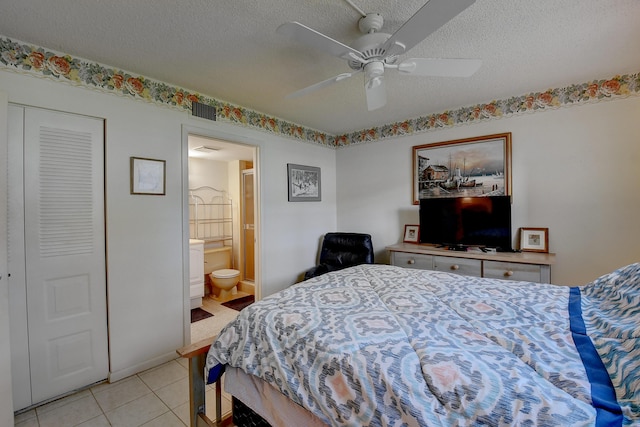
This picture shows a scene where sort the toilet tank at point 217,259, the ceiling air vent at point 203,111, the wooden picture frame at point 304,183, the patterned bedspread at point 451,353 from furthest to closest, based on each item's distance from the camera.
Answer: the toilet tank at point 217,259
the wooden picture frame at point 304,183
the ceiling air vent at point 203,111
the patterned bedspread at point 451,353

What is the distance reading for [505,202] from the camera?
110 inches

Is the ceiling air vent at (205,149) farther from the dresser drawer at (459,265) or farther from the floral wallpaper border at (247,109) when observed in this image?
the dresser drawer at (459,265)

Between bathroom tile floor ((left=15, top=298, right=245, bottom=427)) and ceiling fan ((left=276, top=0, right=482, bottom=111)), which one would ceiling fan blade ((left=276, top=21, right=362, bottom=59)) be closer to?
ceiling fan ((left=276, top=0, right=482, bottom=111))

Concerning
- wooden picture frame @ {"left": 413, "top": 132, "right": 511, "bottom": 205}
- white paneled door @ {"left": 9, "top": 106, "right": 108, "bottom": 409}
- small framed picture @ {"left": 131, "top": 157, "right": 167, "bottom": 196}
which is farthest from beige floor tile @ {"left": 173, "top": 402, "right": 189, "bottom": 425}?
wooden picture frame @ {"left": 413, "top": 132, "right": 511, "bottom": 205}

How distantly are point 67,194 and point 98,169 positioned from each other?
0.88 feet

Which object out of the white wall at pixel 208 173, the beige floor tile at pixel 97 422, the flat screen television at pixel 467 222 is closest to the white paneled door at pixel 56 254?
the beige floor tile at pixel 97 422

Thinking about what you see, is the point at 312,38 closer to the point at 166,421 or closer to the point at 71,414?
the point at 166,421

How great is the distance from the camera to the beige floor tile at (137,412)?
5.97 feet

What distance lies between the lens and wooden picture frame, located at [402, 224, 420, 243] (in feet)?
11.5

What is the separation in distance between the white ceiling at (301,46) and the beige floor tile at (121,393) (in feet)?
8.10

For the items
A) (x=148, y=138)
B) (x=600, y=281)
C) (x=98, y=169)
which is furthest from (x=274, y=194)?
(x=600, y=281)

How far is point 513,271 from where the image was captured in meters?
2.53

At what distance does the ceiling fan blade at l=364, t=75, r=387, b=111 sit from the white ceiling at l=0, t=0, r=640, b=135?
1.06 ft

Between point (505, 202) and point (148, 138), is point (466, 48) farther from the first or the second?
point (148, 138)
